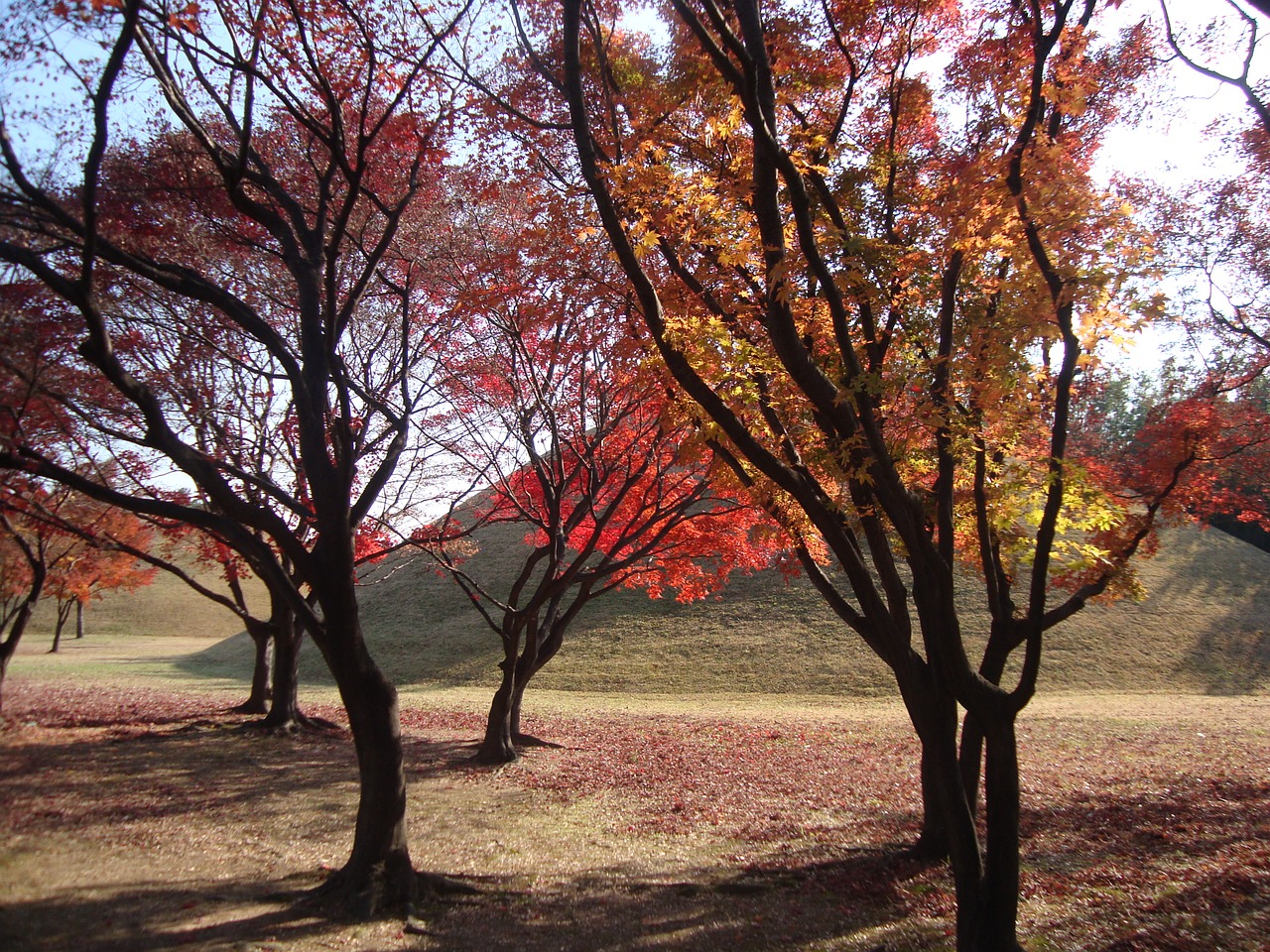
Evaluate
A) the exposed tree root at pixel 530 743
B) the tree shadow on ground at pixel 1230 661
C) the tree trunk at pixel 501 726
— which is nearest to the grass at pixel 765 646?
the tree shadow on ground at pixel 1230 661

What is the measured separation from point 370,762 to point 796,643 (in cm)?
2557

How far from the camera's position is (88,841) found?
27.9ft

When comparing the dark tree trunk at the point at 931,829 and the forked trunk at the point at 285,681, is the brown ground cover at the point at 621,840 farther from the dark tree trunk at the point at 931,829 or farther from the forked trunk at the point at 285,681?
the forked trunk at the point at 285,681

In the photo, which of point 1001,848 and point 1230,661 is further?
point 1230,661

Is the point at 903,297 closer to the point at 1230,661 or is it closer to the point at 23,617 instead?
the point at 23,617

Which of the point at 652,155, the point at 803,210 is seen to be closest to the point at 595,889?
the point at 803,210

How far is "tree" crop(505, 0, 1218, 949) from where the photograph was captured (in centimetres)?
575

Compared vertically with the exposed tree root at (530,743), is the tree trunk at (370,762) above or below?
above

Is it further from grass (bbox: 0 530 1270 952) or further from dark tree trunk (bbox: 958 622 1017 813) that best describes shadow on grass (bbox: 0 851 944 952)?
dark tree trunk (bbox: 958 622 1017 813)

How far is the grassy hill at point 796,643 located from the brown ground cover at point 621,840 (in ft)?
30.7

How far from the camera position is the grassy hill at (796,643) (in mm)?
27297

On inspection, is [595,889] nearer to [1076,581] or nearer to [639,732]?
[1076,581]

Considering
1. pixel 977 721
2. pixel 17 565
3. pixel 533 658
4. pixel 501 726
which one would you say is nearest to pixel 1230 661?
pixel 533 658

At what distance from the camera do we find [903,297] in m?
7.47
